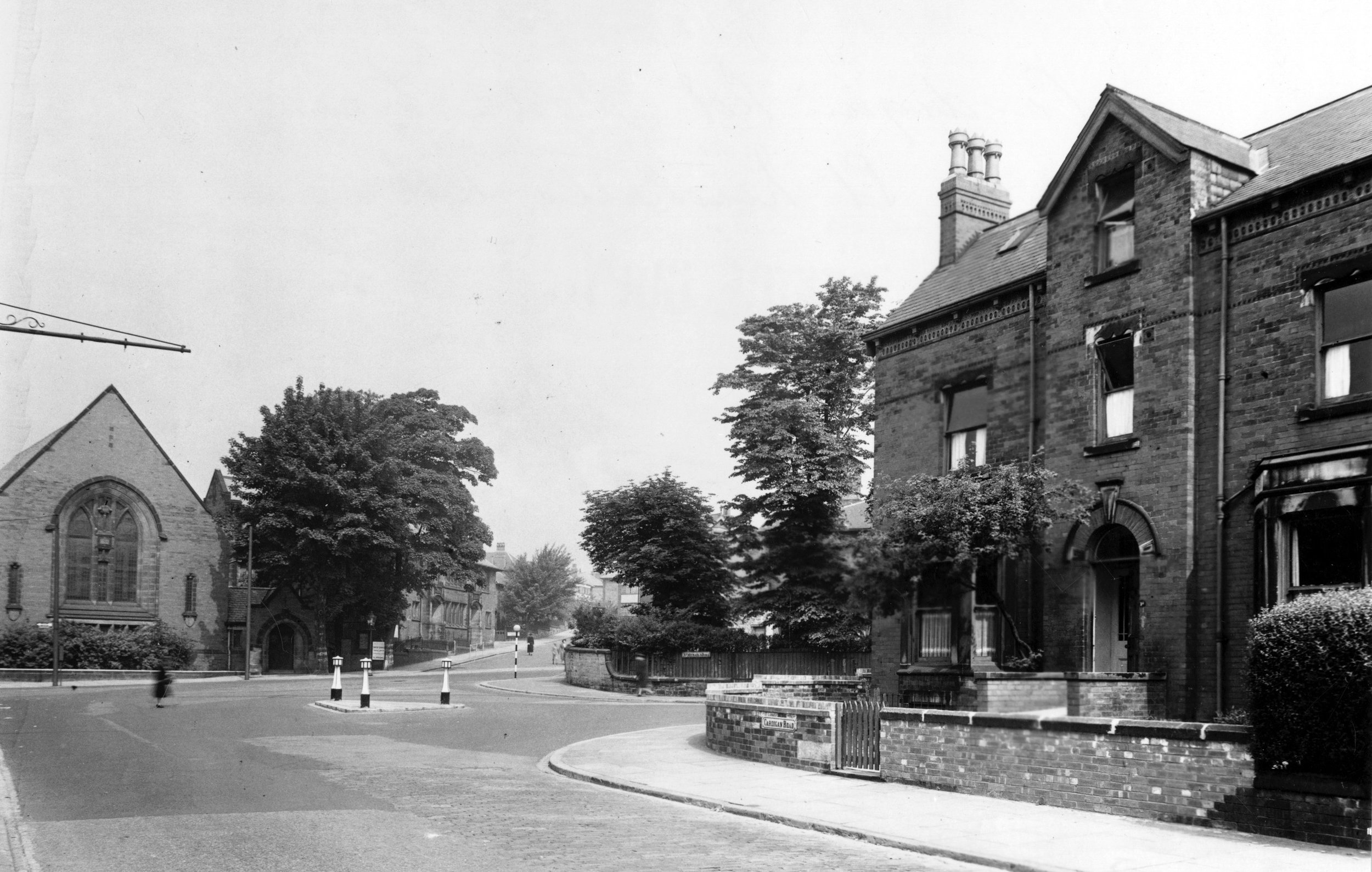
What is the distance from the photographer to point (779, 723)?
16922mm

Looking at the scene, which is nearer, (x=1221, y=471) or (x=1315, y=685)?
(x=1315, y=685)

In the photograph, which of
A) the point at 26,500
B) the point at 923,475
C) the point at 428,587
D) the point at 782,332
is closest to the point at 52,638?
the point at 26,500

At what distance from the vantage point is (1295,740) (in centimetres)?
1070

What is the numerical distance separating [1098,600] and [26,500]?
4784 centimetres

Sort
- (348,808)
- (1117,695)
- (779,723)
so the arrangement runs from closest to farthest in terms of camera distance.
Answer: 1. (348,808)
2. (779,723)
3. (1117,695)

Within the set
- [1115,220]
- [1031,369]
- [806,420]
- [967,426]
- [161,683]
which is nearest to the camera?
[1115,220]

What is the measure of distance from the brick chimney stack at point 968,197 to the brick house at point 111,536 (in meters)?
40.1

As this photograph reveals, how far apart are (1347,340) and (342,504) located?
45.6 m

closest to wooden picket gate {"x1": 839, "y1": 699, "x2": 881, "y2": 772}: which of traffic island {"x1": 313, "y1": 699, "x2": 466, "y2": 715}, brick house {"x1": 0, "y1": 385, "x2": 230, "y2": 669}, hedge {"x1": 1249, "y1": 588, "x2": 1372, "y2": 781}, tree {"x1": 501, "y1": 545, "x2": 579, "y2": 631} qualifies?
hedge {"x1": 1249, "y1": 588, "x2": 1372, "y2": 781}

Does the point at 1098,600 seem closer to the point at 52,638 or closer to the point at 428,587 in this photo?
the point at 52,638

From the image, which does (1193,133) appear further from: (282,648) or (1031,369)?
(282,648)

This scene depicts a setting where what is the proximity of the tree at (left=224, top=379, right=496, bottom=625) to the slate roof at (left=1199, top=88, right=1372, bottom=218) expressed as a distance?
139 feet

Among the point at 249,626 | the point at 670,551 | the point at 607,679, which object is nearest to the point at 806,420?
the point at 670,551

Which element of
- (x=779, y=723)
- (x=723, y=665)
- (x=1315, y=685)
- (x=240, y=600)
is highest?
(x=1315, y=685)
